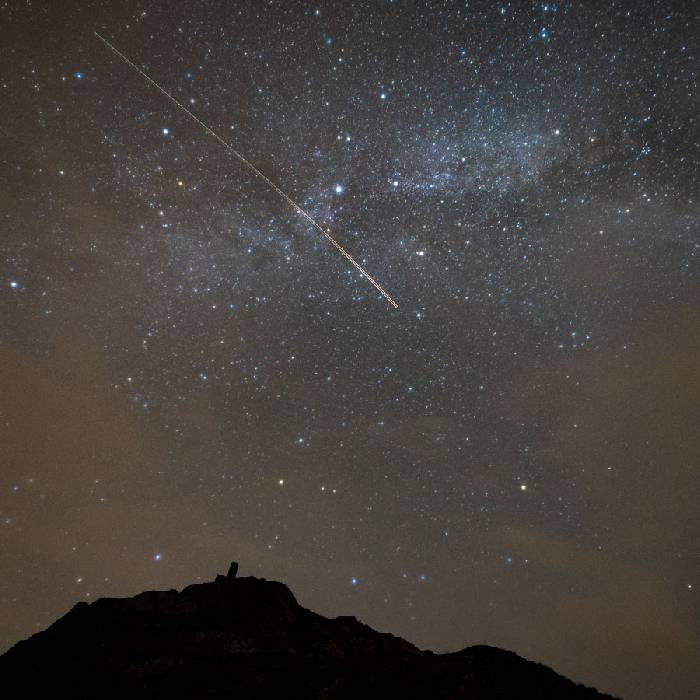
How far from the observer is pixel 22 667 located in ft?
59.2

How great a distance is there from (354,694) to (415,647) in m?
5.98

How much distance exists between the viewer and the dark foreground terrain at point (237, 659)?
16.4m

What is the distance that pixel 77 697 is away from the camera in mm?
16078

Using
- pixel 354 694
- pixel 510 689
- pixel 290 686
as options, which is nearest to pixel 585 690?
pixel 510 689

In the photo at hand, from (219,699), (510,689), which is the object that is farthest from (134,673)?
(510,689)

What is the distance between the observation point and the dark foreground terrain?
16.4 metres

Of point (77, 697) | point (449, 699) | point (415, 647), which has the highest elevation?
point (415, 647)

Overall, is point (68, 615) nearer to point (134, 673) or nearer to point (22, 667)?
point (22, 667)

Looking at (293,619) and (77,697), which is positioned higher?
(293,619)

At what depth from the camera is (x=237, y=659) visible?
17812 millimetres

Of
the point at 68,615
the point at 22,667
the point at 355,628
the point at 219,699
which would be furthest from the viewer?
the point at 355,628

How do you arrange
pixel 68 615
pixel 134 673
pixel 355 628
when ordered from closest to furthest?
pixel 134 673 < pixel 68 615 < pixel 355 628

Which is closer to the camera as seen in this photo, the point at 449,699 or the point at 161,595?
the point at 449,699

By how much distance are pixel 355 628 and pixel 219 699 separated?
23.7ft
